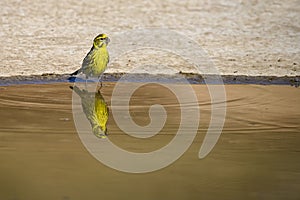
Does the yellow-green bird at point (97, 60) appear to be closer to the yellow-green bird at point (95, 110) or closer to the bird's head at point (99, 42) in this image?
the bird's head at point (99, 42)

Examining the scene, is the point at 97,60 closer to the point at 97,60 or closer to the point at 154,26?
the point at 97,60

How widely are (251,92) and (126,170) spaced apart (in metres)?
3.23

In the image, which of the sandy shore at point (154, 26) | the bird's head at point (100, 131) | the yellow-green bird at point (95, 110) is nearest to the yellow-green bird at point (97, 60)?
the yellow-green bird at point (95, 110)

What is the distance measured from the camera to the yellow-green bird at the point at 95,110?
743 centimetres

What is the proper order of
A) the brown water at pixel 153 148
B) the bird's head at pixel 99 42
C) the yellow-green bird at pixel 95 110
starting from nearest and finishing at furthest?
the brown water at pixel 153 148, the yellow-green bird at pixel 95 110, the bird's head at pixel 99 42

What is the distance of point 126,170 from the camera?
628cm

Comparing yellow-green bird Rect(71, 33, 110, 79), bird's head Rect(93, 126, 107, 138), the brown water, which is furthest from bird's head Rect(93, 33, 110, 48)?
bird's head Rect(93, 126, 107, 138)

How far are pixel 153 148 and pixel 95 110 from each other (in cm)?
138

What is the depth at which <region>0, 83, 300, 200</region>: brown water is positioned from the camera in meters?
5.70

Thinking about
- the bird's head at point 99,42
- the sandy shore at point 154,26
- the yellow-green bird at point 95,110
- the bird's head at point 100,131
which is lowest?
the sandy shore at point 154,26

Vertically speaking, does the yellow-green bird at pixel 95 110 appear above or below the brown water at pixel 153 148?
below

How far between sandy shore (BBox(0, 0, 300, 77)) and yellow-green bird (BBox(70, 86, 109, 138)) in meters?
1.34

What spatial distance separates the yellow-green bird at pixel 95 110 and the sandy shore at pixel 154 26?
4.39ft

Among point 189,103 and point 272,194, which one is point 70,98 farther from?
point 272,194
